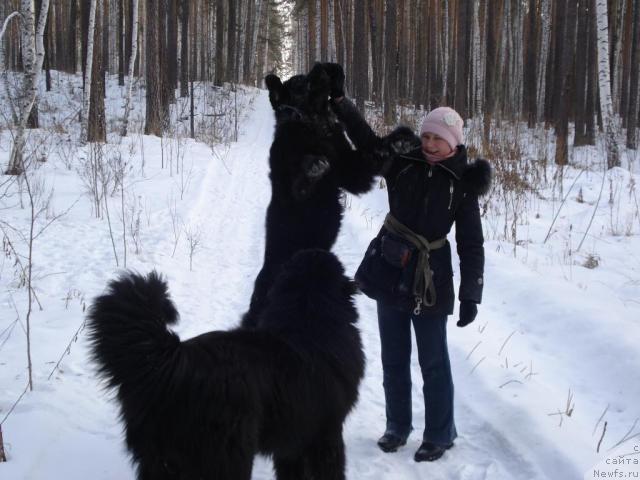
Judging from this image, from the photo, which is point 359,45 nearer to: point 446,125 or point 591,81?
point 591,81

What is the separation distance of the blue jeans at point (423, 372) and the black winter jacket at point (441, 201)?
0.54 feet

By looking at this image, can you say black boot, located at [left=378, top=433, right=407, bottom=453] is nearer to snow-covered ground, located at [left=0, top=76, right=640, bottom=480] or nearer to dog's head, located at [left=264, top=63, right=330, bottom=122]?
snow-covered ground, located at [left=0, top=76, right=640, bottom=480]

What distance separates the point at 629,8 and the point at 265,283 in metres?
27.5

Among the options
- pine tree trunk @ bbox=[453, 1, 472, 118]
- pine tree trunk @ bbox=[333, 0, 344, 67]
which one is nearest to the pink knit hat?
pine tree trunk @ bbox=[453, 1, 472, 118]

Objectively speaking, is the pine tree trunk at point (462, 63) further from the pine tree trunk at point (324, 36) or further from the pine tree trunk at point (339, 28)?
the pine tree trunk at point (339, 28)

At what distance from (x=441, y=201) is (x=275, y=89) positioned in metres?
1.11

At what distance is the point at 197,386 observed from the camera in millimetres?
1688

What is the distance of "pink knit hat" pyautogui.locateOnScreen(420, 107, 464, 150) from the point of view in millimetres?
2686

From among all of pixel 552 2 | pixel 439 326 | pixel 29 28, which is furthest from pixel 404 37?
pixel 439 326

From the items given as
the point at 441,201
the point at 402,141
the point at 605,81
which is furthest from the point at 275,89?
the point at 605,81

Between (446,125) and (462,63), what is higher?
(462,63)

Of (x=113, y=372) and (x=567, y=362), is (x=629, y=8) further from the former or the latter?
(x=113, y=372)

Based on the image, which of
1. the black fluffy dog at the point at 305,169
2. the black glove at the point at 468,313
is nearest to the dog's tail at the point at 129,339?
the black fluffy dog at the point at 305,169

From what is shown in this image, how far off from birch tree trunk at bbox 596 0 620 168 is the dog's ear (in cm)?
1193
